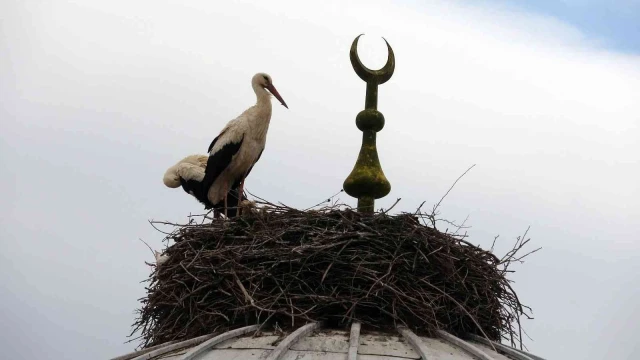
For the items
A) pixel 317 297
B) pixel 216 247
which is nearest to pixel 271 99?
pixel 216 247

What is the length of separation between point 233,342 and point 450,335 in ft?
5.80

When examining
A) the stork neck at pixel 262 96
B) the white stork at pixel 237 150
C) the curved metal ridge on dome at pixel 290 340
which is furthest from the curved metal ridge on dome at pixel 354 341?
the stork neck at pixel 262 96

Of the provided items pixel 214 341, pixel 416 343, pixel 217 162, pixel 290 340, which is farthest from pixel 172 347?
pixel 217 162

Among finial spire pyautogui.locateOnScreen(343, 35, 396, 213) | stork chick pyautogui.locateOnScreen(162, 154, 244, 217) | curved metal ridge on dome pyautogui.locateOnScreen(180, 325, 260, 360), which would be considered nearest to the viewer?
curved metal ridge on dome pyautogui.locateOnScreen(180, 325, 260, 360)

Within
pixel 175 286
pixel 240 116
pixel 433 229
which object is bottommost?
pixel 175 286

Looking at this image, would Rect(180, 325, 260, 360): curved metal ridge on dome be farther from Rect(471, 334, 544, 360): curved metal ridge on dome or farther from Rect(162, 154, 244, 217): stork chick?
Rect(162, 154, 244, 217): stork chick

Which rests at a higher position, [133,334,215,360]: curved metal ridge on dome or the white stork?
the white stork

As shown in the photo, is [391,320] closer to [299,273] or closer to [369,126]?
[299,273]

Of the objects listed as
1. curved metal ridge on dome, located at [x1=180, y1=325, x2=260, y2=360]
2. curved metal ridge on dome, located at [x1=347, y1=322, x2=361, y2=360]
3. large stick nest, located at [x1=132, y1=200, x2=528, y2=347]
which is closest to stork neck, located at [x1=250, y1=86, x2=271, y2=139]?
large stick nest, located at [x1=132, y1=200, x2=528, y2=347]

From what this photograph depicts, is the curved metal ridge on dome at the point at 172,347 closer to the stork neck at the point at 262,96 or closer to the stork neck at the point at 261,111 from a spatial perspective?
the stork neck at the point at 261,111

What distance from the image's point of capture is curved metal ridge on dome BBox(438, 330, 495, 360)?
7.10 m

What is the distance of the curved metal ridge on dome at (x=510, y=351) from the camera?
757cm

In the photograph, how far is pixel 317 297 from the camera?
24.4ft

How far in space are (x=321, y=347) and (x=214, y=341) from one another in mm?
852
